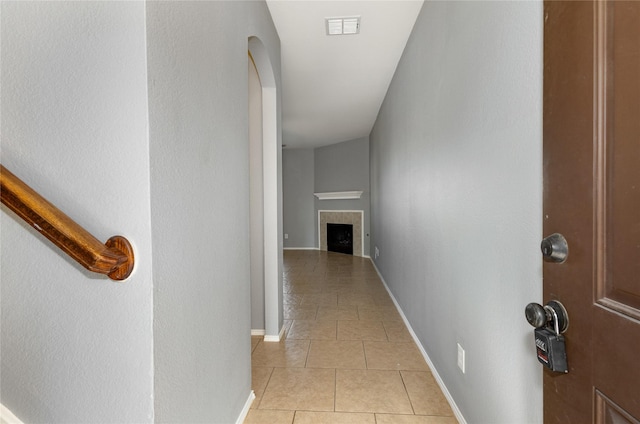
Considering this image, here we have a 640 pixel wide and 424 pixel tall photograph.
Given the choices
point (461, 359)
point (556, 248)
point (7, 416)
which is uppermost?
point (556, 248)

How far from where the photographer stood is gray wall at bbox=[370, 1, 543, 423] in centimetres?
95

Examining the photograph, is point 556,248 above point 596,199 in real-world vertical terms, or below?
below

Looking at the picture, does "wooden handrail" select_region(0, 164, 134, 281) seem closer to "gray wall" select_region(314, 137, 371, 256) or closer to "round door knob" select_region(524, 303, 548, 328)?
"round door knob" select_region(524, 303, 548, 328)

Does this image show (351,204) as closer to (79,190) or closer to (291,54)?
(291,54)

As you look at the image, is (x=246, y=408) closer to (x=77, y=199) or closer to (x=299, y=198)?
(x=77, y=199)

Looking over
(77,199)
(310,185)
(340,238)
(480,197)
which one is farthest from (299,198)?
(77,199)

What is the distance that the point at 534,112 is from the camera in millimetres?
903

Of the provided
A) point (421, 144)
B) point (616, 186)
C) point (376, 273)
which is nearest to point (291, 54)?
point (421, 144)

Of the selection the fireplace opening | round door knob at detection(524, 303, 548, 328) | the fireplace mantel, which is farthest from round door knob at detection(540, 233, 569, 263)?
the fireplace opening

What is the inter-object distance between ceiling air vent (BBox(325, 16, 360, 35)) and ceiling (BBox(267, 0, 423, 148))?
4cm

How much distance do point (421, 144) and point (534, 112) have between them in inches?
51.4

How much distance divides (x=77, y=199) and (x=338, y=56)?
271 centimetres

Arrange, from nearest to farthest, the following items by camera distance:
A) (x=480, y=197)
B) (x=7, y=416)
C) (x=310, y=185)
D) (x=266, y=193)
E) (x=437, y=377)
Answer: (x=7, y=416) < (x=480, y=197) < (x=437, y=377) < (x=266, y=193) < (x=310, y=185)

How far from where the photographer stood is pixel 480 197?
1.28 metres
